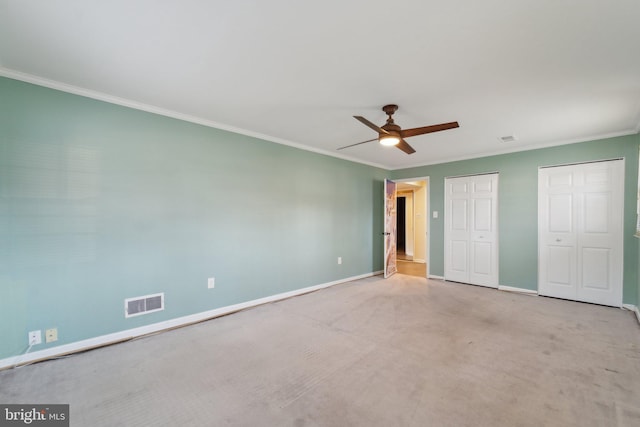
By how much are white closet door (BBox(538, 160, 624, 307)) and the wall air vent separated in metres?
5.46

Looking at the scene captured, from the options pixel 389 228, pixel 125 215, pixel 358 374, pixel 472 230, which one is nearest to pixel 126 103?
pixel 125 215

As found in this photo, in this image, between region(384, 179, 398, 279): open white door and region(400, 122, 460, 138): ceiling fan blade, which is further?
region(384, 179, 398, 279): open white door

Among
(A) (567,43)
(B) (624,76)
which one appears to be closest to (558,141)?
(B) (624,76)

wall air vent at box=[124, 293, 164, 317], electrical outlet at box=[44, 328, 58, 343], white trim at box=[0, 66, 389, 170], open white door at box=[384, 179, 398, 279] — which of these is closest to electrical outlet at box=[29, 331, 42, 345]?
electrical outlet at box=[44, 328, 58, 343]

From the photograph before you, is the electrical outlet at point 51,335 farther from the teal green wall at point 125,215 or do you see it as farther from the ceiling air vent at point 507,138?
the ceiling air vent at point 507,138

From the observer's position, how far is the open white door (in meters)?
5.62

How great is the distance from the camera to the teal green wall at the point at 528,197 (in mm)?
3633

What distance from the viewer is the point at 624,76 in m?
2.25

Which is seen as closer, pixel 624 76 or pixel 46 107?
pixel 624 76

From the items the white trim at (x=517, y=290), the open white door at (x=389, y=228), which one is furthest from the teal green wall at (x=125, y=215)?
the white trim at (x=517, y=290)

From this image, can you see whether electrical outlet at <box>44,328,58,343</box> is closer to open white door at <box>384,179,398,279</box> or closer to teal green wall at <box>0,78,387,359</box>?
teal green wall at <box>0,78,387,359</box>

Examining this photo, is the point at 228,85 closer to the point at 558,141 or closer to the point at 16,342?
the point at 16,342

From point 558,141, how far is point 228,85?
4742 millimetres

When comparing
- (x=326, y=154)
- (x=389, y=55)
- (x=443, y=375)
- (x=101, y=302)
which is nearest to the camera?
(x=389, y=55)
